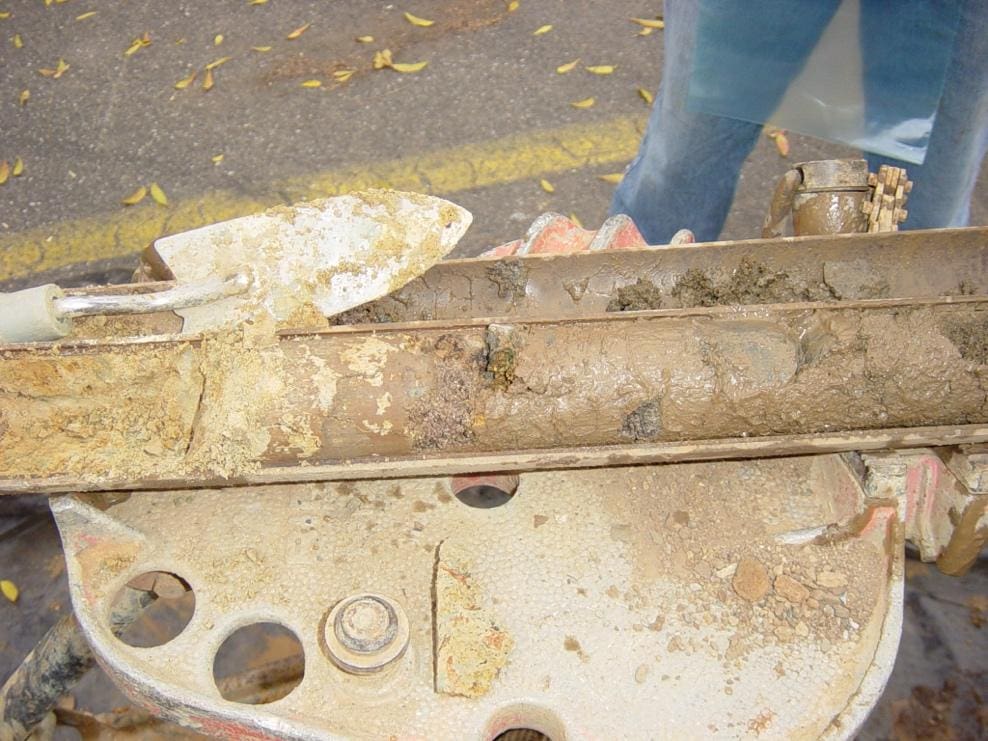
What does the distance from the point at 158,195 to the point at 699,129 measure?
91.0 inches

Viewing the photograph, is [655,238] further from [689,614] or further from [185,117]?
[185,117]

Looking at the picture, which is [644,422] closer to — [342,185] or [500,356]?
[500,356]

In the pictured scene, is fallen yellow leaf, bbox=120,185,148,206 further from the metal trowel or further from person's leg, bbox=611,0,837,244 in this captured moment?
the metal trowel

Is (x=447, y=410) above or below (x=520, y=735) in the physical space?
above

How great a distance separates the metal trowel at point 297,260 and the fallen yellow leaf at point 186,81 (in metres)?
2.70

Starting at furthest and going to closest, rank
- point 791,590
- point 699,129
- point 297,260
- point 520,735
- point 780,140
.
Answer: point 780,140 < point 699,129 < point 520,735 < point 297,260 < point 791,590

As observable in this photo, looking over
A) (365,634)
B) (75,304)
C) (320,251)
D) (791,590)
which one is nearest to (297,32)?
(320,251)

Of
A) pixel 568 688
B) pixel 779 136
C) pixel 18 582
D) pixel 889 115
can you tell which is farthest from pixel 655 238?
pixel 18 582

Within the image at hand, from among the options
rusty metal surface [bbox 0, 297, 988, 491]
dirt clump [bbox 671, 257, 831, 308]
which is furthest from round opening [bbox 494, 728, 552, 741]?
dirt clump [bbox 671, 257, 831, 308]

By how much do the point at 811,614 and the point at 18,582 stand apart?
210 cm

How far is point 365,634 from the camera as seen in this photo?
127cm

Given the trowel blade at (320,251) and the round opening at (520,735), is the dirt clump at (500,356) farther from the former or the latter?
the round opening at (520,735)

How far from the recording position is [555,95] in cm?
375

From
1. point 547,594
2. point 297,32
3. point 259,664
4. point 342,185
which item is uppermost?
point 547,594
